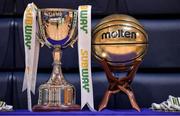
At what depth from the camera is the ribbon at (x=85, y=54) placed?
1.10 meters

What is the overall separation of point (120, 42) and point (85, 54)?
10 centimetres

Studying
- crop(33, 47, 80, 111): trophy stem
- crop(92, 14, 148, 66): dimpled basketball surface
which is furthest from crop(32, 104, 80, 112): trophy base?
crop(92, 14, 148, 66): dimpled basketball surface

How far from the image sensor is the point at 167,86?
1.33 metres

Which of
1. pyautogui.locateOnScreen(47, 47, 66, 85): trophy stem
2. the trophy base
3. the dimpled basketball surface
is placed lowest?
the trophy base

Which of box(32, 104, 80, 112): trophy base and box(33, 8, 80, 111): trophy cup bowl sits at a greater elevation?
box(33, 8, 80, 111): trophy cup bowl

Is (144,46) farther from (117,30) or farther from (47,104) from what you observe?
(47,104)

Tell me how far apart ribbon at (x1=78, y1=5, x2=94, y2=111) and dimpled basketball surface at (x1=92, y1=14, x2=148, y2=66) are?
3 centimetres

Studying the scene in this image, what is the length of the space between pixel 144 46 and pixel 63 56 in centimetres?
34

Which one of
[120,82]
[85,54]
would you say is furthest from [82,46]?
[120,82]

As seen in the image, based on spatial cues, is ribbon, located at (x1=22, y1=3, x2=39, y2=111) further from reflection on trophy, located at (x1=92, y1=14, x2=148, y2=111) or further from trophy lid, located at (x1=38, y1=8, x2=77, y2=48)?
reflection on trophy, located at (x1=92, y1=14, x2=148, y2=111)

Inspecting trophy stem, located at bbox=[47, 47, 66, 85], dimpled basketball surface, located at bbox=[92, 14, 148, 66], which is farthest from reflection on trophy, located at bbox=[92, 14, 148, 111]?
trophy stem, located at bbox=[47, 47, 66, 85]

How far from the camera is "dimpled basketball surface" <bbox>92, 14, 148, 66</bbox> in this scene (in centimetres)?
108

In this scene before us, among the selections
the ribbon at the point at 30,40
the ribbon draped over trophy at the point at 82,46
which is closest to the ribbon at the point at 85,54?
the ribbon draped over trophy at the point at 82,46

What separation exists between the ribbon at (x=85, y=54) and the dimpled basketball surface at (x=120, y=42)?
0.09 ft
